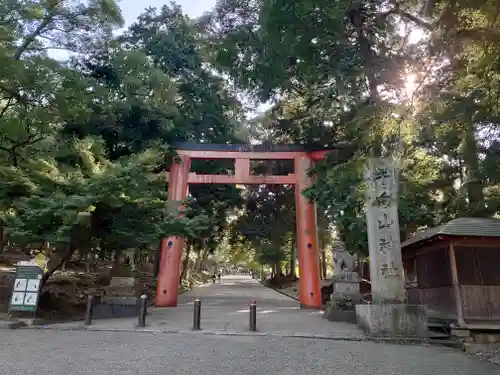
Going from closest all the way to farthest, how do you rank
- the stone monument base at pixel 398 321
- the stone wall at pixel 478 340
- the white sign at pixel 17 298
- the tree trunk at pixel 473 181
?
the stone monument base at pixel 398 321, the stone wall at pixel 478 340, the white sign at pixel 17 298, the tree trunk at pixel 473 181

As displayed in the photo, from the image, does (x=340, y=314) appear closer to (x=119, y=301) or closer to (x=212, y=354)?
(x=212, y=354)

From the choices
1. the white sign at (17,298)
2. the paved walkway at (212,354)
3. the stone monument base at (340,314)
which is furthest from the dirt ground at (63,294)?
the stone monument base at (340,314)

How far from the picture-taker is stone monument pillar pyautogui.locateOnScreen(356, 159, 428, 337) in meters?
9.49

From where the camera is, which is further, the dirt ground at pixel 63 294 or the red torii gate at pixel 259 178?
the red torii gate at pixel 259 178

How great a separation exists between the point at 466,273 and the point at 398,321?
3545 millimetres

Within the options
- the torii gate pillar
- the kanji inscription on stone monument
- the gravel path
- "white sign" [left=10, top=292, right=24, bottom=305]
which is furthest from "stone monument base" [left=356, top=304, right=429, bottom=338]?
"white sign" [left=10, top=292, right=24, bottom=305]

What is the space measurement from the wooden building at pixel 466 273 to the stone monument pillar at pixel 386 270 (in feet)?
5.96

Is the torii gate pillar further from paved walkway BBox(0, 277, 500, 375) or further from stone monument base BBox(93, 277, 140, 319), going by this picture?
stone monument base BBox(93, 277, 140, 319)

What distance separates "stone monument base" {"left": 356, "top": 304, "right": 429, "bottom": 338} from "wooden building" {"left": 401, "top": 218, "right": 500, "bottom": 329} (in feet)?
6.49

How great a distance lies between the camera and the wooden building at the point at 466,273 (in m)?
11.0

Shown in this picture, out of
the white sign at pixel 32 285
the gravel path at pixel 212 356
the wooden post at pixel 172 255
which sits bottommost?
the gravel path at pixel 212 356

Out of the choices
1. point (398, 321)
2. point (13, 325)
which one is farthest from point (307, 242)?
point (13, 325)

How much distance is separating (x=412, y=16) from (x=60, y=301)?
15.0 m

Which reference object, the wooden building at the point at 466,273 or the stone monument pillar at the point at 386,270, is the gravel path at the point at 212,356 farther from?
the wooden building at the point at 466,273
